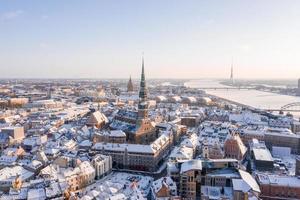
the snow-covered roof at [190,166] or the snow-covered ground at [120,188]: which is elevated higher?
the snow-covered roof at [190,166]

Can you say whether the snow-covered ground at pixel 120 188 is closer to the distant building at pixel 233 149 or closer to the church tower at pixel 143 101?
the distant building at pixel 233 149

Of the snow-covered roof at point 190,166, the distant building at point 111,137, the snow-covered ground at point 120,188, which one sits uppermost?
the snow-covered roof at point 190,166

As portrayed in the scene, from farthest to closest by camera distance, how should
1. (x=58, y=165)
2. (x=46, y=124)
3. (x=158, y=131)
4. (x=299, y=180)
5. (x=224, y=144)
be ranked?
(x=46, y=124), (x=158, y=131), (x=224, y=144), (x=58, y=165), (x=299, y=180)

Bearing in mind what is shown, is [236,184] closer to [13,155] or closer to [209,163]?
[209,163]

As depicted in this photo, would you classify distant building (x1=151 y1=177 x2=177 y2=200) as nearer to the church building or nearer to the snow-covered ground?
the snow-covered ground

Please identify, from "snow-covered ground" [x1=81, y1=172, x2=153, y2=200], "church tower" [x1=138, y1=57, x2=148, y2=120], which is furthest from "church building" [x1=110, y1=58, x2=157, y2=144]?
"snow-covered ground" [x1=81, y1=172, x2=153, y2=200]

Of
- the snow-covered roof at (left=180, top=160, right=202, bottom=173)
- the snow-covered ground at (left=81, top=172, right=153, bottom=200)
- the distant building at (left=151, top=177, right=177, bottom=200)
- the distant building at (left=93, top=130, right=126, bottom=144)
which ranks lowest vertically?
the snow-covered ground at (left=81, top=172, right=153, bottom=200)

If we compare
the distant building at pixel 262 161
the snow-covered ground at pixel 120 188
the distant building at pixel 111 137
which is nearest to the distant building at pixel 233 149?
the distant building at pixel 262 161

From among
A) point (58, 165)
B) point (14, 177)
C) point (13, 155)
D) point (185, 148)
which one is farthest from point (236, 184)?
point (13, 155)

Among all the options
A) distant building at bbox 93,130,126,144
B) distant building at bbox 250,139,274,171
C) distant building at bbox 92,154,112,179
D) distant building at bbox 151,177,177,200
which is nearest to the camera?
distant building at bbox 151,177,177,200

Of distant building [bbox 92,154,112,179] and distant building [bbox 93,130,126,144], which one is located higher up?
distant building [bbox 93,130,126,144]

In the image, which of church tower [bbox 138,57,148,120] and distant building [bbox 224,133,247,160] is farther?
church tower [bbox 138,57,148,120]
